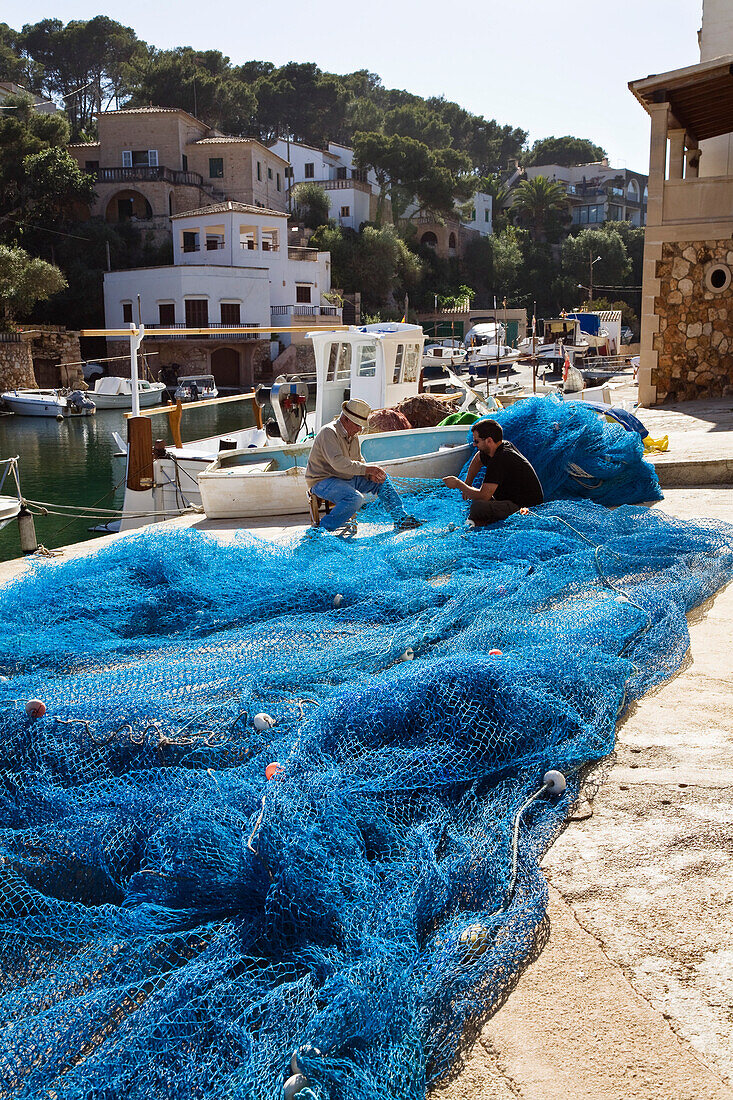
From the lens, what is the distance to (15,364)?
35219 mm

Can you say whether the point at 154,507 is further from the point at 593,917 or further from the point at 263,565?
the point at 593,917

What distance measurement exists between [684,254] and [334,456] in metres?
9.45

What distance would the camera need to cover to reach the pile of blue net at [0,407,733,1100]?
1.88m

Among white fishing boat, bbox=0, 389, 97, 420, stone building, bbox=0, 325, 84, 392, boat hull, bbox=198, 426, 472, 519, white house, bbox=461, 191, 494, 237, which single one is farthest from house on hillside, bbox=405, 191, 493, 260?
boat hull, bbox=198, 426, 472, 519

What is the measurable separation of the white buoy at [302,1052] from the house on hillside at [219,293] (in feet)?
134

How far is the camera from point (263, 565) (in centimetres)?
492

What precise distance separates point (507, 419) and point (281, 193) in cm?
5302

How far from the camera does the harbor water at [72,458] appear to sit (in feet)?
55.1

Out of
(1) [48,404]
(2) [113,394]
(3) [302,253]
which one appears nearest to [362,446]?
(1) [48,404]

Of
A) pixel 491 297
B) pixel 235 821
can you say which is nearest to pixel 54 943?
pixel 235 821

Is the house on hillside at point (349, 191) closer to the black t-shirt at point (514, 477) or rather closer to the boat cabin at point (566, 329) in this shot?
the boat cabin at point (566, 329)

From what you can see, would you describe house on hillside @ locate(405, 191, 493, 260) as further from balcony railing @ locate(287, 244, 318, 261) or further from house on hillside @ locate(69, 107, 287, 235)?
balcony railing @ locate(287, 244, 318, 261)

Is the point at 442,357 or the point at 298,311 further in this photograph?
the point at 298,311

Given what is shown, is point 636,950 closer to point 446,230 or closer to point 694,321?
point 694,321
